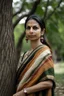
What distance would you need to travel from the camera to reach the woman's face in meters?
3.43

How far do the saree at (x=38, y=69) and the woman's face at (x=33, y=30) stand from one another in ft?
0.44

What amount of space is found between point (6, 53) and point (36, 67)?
0.89m

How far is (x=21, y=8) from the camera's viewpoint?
1495 centimetres

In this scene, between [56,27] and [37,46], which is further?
[56,27]

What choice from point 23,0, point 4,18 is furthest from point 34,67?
point 23,0

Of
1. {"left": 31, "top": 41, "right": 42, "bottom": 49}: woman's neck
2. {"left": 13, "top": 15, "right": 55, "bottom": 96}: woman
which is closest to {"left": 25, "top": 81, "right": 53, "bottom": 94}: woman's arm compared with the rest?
{"left": 13, "top": 15, "right": 55, "bottom": 96}: woman

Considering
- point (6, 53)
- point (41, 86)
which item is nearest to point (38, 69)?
point (41, 86)

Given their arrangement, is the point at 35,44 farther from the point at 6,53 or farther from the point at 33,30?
the point at 6,53

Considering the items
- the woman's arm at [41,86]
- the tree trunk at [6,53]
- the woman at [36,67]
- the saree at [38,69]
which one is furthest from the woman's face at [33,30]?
the tree trunk at [6,53]

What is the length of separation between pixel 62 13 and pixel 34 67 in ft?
32.5

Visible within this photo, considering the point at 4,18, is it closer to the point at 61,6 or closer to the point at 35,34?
the point at 35,34

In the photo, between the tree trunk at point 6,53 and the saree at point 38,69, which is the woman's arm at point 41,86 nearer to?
the saree at point 38,69

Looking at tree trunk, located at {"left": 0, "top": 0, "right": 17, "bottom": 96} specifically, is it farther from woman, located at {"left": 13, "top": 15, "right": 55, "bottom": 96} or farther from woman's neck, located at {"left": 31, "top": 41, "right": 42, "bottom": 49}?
woman's neck, located at {"left": 31, "top": 41, "right": 42, "bottom": 49}

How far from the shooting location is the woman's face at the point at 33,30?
343 cm
